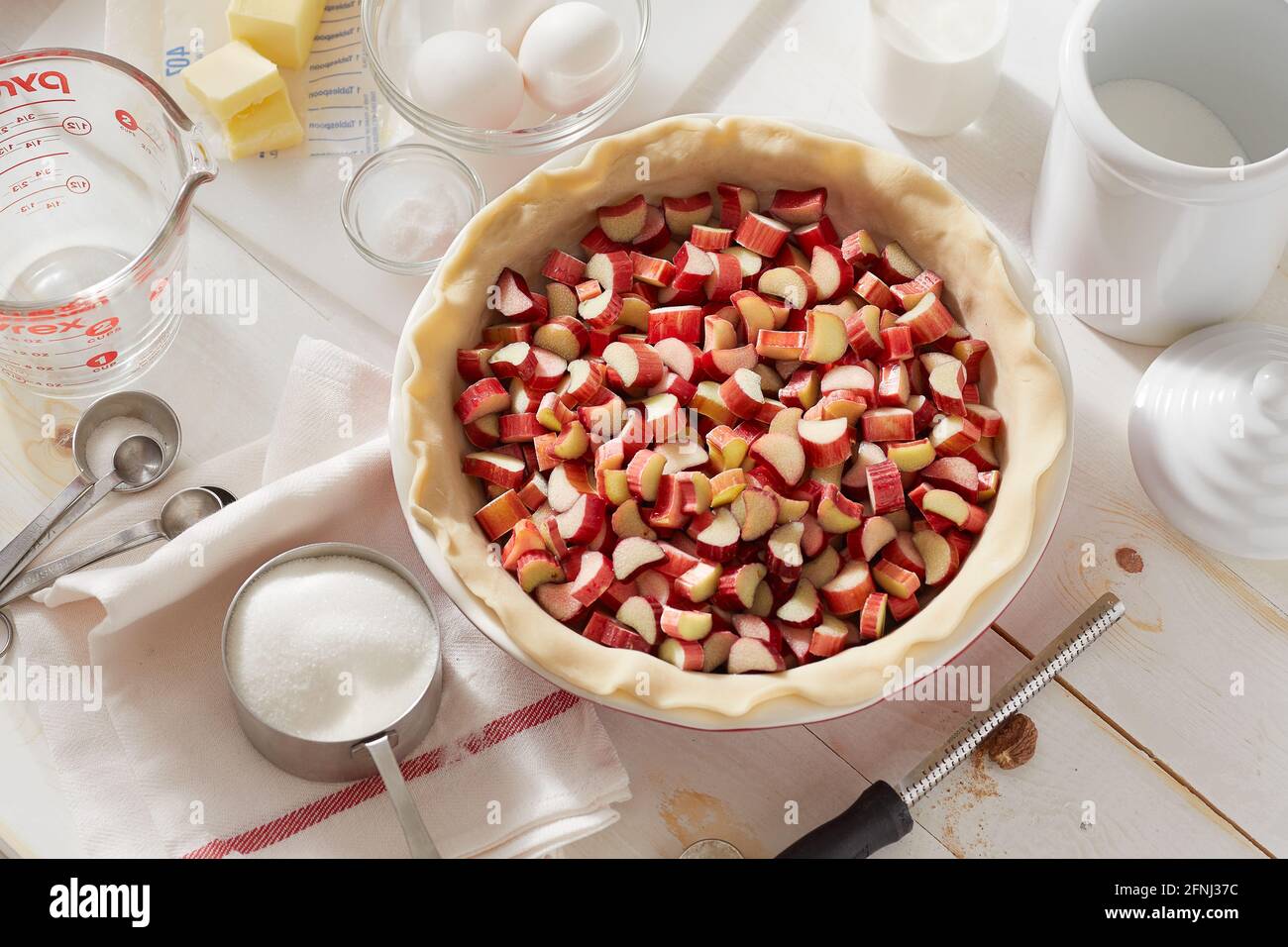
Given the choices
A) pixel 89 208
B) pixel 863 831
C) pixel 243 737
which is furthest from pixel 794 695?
pixel 89 208

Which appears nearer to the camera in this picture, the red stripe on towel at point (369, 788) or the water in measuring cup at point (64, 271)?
the red stripe on towel at point (369, 788)

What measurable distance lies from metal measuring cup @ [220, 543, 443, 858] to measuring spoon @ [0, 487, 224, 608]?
4.4 inches

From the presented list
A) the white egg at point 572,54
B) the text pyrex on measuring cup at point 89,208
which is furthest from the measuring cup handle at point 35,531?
the white egg at point 572,54

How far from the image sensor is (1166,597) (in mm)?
1275

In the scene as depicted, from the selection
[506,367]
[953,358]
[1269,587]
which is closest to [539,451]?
[506,367]

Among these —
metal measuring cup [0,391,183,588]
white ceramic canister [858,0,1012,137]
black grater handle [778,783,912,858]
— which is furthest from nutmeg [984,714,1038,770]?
metal measuring cup [0,391,183,588]

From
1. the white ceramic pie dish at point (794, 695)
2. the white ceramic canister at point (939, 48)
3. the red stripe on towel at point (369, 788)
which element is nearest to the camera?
the white ceramic pie dish at point (794, 695)

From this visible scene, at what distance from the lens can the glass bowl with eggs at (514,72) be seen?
136 cm

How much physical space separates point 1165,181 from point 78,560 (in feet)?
3.57

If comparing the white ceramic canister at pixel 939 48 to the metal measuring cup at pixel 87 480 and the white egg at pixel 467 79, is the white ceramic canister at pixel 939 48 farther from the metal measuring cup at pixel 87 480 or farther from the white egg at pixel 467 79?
the metal measuring cup at pixel 87 480

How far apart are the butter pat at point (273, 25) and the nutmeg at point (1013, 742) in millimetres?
1065

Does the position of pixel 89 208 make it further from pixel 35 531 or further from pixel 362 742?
pixel 362 742

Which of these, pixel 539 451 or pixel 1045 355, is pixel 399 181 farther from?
pixel 1045 355

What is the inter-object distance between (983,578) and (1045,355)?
0.75 ft
